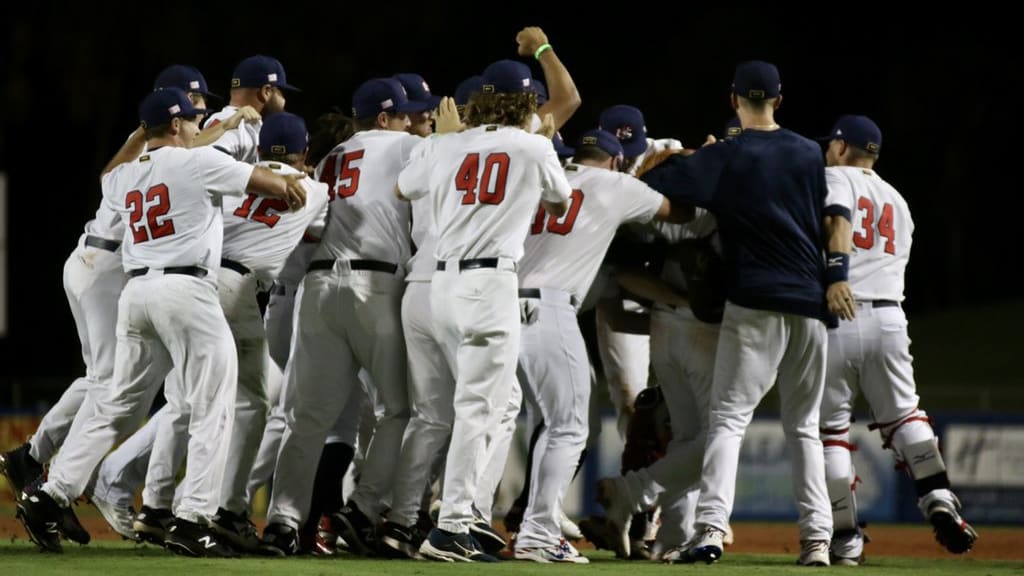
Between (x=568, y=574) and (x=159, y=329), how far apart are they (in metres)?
2.37

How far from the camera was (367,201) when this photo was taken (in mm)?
7848

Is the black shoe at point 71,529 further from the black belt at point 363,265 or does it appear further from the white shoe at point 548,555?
the white shoe at point 548,555

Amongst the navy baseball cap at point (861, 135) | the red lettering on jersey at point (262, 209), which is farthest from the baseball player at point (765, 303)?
the red lettering on jersey at point (262, 209)

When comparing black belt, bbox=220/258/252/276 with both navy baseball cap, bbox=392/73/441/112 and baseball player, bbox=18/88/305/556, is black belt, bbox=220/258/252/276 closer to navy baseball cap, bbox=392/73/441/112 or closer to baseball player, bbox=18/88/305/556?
baseball player, bbox=18/88/305/556

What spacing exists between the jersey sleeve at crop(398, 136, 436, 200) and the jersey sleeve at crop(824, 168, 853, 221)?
6.79 feet

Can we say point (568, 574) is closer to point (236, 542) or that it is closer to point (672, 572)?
point (672, 572)

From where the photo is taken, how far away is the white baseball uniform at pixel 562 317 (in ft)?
25.7

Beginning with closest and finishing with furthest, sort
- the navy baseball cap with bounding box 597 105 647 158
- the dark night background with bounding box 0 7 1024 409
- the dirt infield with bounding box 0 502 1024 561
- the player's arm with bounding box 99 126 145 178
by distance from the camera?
the player's arm with bounding box 99 126 145 178
the navy baseball cap with bounding box 597 105 647 158
the dirt infield with bounding box 0 502 1024 561
the dark night background with bounding box 0 7 1024 409

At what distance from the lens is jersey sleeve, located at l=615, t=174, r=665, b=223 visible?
7.77 m

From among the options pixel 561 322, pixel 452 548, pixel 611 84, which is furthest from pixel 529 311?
pixel 611 84

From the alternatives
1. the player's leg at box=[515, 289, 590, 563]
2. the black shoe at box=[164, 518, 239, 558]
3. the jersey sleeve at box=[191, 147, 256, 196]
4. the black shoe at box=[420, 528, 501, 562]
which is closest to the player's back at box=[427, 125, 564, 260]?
the player's leg at box=[515, 289, 590, 563]

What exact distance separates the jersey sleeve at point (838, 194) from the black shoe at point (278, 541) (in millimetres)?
3247

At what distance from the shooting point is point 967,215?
3203 centimetres

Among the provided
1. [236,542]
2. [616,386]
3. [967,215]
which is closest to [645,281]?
[616,386]
